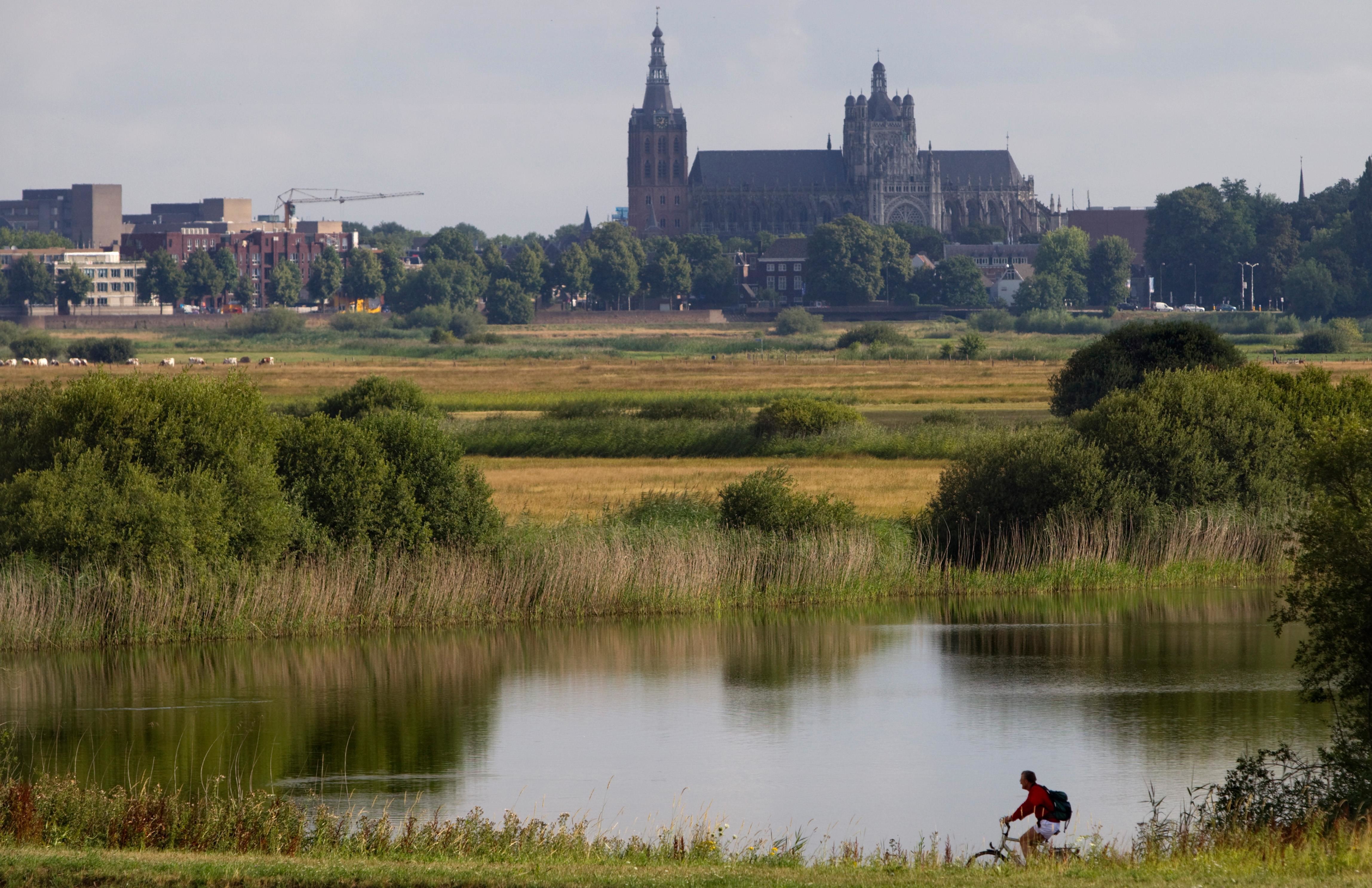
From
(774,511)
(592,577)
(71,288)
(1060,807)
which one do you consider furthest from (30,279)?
(1060,807)

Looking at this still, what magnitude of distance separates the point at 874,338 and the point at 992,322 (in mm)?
41300

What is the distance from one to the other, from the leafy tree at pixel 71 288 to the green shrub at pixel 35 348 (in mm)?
54200

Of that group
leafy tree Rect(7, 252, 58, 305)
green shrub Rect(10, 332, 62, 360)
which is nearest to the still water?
green shrub Rect(10, 332, 62, 360)

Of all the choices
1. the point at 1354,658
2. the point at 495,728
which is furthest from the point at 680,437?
the point at 1354,658

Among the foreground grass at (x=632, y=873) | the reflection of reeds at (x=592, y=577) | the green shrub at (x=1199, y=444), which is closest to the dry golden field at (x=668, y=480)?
the green shrub at (x=1199, y=444)

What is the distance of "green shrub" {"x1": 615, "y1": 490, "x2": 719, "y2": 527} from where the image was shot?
109 ft

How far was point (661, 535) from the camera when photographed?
1251 inches

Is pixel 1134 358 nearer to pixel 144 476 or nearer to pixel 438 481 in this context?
pixel 438 481

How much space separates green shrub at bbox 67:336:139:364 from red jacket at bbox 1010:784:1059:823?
120 metres

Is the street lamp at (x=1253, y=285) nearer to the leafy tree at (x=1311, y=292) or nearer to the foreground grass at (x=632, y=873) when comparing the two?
the leafy tree at (x=1311, y=292)

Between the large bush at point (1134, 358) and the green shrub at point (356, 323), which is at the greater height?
the green shrub at point (356, 323)

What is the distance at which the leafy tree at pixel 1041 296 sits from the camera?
189750 mm

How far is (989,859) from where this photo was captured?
629 inches

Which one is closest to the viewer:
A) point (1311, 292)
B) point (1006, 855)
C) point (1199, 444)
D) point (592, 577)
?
point (1006, 855)
